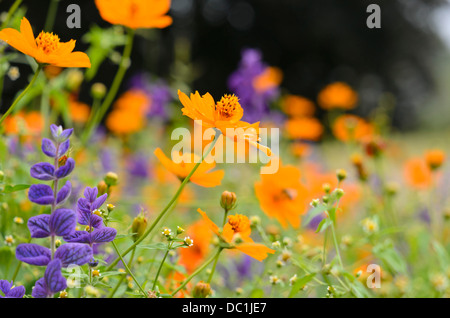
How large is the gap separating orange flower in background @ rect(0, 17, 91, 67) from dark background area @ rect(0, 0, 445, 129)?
4182 mm

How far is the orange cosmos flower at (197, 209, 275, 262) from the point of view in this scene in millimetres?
444

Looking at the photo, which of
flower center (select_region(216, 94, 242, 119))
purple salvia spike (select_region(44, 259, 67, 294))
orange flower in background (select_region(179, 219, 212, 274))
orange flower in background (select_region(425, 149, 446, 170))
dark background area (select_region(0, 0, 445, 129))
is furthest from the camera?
dark background area (select_region(0, 0, 445, 129))

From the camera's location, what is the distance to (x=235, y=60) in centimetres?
555

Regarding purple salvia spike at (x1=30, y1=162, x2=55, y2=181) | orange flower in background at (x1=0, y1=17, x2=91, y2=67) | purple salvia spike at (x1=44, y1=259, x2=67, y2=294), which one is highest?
orange flower in background at (x1=0, y1=17, x2=91, y2=67)

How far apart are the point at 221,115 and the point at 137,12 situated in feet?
0.99

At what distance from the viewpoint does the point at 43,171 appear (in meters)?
0.37

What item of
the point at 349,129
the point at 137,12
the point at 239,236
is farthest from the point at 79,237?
the point at 349,129

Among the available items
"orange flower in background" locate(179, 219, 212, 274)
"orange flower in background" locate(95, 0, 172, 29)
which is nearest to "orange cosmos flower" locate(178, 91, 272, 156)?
"orange flower in background" locate(95, 0, 172, 29)

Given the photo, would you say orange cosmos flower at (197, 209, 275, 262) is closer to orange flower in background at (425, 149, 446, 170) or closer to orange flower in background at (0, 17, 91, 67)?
orange flower in background at (0, 17, 91, 67)

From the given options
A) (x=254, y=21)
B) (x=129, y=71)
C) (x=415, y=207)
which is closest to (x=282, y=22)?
(x=254, y=21)

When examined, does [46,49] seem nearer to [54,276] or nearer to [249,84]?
[54,276]

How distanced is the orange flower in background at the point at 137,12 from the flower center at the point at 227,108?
0.79ft

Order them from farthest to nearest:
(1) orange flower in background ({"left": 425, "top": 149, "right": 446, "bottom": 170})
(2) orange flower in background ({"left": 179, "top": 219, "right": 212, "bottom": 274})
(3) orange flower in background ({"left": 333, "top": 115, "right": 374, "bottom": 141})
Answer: (3) orange flower in background ({"left": 333, "top": 115, "right": 374, "bottom": 141}) < (1) orange flower in background ({"left": 425, "top": 149, "right": 446, "bottom": 170}) < (2) orange flower in background ({"left": 179, "top": 219, "right": 212, "bottom": 274})
